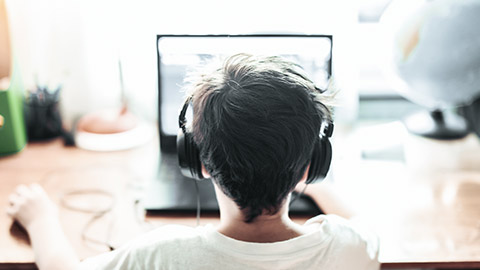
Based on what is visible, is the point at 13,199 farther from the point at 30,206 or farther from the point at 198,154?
the point at 198,154

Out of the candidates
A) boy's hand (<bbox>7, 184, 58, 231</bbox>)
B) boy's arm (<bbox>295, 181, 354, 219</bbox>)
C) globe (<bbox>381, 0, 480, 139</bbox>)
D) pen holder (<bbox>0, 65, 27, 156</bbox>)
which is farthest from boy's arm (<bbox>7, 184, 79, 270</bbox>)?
globe (<bbox>381, 0, 480, 139</bbox>)

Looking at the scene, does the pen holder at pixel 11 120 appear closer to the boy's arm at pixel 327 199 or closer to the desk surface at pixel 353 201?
the desk surface at pixel 353 201

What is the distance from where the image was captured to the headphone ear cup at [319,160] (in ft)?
2.85

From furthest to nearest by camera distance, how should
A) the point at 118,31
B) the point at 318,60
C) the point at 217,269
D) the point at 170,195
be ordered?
1. the point at 118,31
2. the point at 318,60
3. the point at 170,195
4. the point at 217,269

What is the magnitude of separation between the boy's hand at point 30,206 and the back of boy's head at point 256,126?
1.36 feet

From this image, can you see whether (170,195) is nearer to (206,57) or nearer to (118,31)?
(206,57)

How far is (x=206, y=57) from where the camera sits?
1234mm

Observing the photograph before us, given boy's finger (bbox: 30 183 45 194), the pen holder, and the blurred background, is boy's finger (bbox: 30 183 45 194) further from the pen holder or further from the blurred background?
the blurred background

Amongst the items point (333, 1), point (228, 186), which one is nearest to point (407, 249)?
point (228, 186)

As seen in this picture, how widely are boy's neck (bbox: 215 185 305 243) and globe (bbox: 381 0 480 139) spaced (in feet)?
2.10

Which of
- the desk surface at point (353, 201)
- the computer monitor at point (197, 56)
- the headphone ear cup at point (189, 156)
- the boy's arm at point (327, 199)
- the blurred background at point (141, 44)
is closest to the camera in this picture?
the headphone ear cup at point (189, 156)

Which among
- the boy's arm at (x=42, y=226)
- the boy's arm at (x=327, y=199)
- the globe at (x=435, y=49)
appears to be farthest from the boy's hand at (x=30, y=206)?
the globe at (x=435, y=49)

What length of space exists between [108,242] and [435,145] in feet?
2.84

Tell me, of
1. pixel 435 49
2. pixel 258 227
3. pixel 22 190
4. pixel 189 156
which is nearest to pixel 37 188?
pixel 22 190
